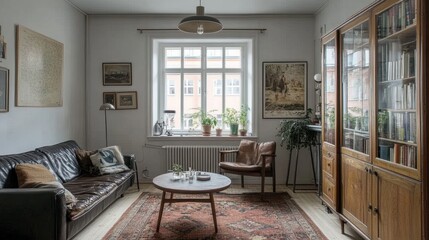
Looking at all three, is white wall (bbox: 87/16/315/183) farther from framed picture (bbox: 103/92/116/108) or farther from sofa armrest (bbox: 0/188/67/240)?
sofa armrest (bbox: 0/188/67/240)

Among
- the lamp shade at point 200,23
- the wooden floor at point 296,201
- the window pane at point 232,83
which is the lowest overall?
the wooden floor at point 296,201

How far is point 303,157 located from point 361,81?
102 inches

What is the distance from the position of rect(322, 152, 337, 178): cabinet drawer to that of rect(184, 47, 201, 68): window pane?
2.92m

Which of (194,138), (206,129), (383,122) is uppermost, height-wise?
(383,122)

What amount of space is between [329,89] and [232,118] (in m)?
2.22

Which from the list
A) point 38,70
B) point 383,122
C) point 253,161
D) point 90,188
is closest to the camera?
point 383,122

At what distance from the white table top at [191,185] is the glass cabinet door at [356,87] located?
1.34 m

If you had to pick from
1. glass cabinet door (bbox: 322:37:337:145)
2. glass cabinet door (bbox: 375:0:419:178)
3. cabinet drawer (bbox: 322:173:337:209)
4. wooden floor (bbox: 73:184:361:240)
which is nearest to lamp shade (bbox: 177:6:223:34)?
glass cabinet door (bbox: 322:37:337:145)

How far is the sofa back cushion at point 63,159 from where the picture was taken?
143 inches

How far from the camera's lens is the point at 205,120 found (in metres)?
5.39

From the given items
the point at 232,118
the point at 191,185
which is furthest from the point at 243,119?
the point at 191,185

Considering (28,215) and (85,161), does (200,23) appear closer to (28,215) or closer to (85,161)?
(28,215)

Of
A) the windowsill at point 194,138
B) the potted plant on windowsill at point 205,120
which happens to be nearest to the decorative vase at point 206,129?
the potted plant on windowsill at point 205,120

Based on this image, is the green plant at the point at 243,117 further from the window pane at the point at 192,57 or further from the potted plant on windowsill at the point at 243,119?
the window pane at the point at 192,57
